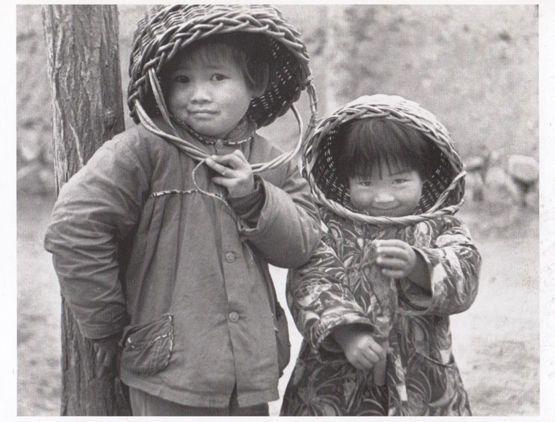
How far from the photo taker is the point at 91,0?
2492mm

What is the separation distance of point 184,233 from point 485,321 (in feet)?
4.41

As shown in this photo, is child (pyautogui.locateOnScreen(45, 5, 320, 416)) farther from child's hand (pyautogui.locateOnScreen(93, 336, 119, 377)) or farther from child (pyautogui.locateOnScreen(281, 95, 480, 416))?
child (pyautogui.locateOnScreen(281, 95, 480, 416))

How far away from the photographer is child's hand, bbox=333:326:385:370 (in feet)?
7.58

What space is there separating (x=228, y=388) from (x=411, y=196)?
72 centimetres

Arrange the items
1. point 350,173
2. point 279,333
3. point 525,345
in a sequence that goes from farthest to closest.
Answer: point 525,345 < point 350,173 < point 279,333

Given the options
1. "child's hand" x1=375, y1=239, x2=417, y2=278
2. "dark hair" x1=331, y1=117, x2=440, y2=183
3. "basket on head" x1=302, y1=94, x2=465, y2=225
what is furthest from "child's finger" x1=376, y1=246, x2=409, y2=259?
"dark hair" x1=331, y1=117, x2=440, y2=183

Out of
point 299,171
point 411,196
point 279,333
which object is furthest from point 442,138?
point 279,333

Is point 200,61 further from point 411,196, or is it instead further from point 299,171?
point 411,196

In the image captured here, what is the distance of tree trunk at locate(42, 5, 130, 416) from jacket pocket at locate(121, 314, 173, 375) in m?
0.26

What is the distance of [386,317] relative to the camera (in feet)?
7.91

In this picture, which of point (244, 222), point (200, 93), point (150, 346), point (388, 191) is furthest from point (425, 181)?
point (150, 346)

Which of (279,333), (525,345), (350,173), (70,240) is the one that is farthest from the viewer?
(525,345)

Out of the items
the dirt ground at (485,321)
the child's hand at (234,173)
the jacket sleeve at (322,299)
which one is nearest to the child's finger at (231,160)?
the child's hand at (234,173)

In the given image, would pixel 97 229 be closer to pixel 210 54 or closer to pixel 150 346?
pixel 150 346
